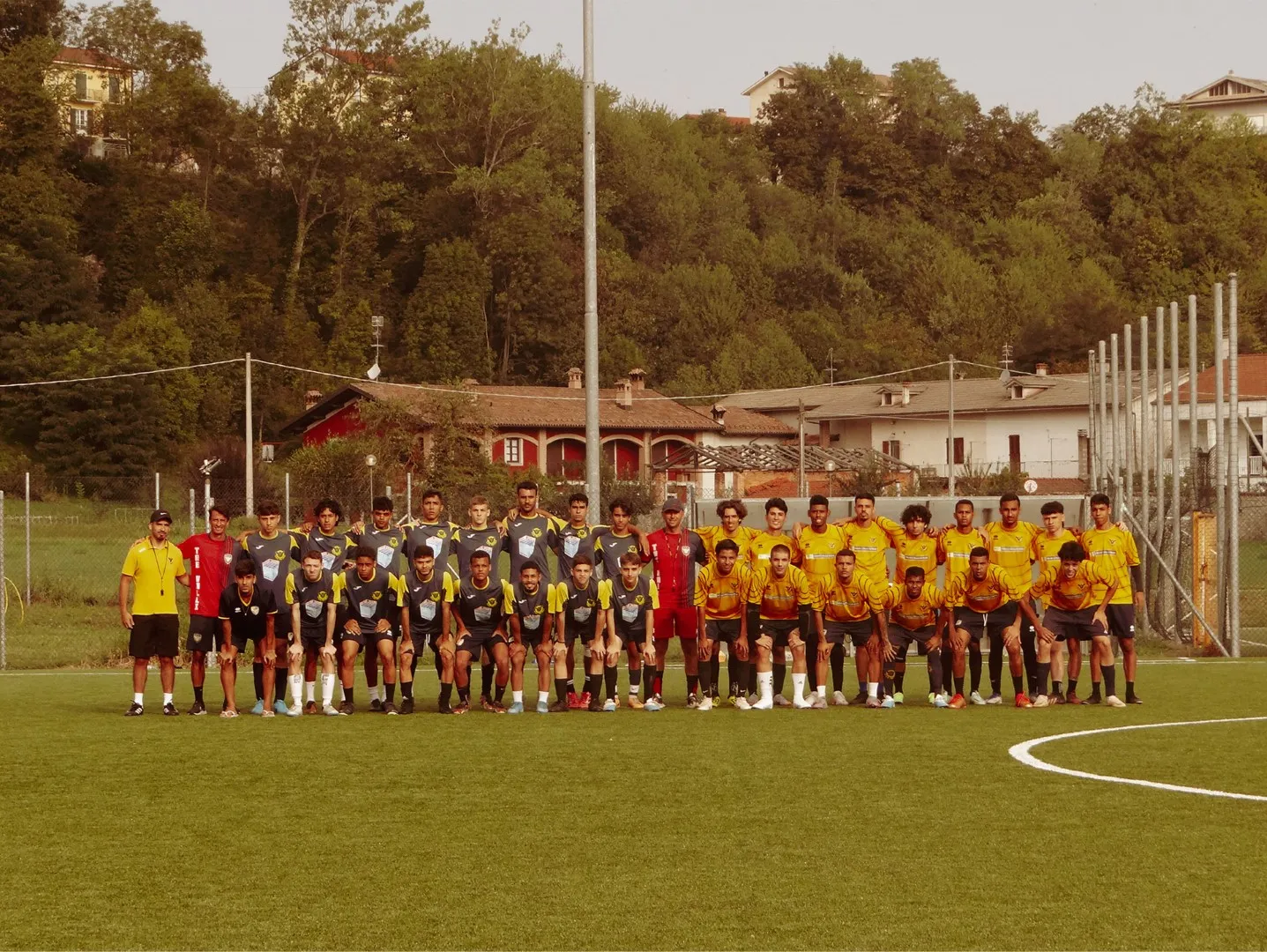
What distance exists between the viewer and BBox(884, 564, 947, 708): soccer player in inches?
609

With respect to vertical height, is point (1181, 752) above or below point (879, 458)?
below

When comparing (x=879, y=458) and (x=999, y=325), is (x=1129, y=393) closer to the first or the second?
(x=879, y=458)

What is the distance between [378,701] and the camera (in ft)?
50.5

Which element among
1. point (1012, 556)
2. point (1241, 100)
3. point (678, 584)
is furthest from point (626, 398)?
point (1241, 100)

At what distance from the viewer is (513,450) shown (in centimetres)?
7106

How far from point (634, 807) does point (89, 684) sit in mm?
10123

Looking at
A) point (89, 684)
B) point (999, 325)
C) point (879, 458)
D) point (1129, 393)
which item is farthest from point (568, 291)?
point (89, 684)

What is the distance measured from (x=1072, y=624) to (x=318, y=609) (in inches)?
258

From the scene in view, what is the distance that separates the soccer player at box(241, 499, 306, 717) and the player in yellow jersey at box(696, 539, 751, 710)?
125 inches

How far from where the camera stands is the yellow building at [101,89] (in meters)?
78.1

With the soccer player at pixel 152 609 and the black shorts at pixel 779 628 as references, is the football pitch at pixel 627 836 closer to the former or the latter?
the soccer player at pixel 152 609

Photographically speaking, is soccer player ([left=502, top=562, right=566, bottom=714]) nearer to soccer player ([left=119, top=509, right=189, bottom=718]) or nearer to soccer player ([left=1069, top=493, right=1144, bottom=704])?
soccer player ([left=119, top=509, right=189, bottom=718])

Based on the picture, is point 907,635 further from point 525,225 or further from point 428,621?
point 525,225

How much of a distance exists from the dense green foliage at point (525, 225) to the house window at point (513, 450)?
9.64 m
